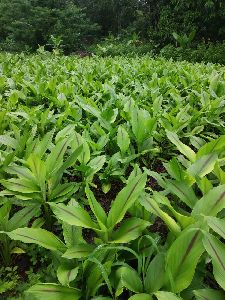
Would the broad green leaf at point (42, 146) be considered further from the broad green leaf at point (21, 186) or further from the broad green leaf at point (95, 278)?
the broad green leaf at point (95, 278)

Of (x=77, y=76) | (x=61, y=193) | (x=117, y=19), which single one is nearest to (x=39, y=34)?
(x=117, y=19)

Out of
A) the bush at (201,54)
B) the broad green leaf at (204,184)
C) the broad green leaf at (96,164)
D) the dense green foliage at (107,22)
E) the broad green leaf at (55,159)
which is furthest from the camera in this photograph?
the dense green foliage at (107,22)

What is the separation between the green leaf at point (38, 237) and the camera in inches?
58.5

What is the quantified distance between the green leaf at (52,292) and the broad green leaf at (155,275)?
11.6 inches

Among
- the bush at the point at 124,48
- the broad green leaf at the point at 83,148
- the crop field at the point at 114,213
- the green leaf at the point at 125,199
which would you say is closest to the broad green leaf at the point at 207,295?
the crop field at the point at 114,213

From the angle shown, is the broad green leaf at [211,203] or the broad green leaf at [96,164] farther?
the broad green leaf at [96,164]

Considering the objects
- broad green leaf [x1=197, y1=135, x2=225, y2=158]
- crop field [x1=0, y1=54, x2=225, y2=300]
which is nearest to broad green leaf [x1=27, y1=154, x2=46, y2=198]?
crop field [x1=0, y1=54, x2=225, y2=300]

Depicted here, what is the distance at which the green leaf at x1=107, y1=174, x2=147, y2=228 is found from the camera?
1535 mm

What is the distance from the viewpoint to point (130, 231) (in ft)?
4.98

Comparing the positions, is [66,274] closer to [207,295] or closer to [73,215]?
[73,215]

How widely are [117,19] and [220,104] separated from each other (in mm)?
20762

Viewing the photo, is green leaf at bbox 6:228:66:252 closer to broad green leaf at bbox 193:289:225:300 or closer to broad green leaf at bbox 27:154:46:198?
broad green leaf at bbox 27:154:46:198

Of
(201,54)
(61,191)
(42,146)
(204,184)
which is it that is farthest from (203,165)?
(201,54)

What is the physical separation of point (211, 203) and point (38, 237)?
80cm
